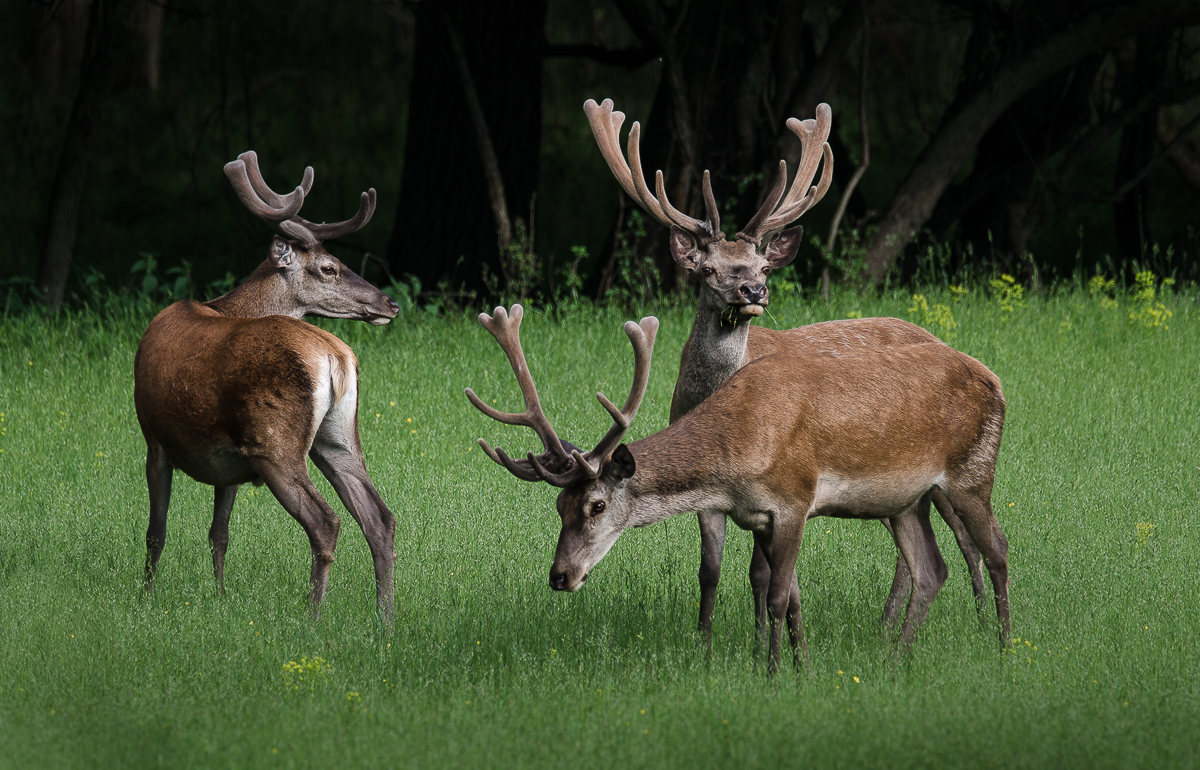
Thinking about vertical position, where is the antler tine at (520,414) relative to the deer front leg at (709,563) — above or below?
above

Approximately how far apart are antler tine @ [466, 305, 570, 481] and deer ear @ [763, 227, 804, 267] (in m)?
1.76

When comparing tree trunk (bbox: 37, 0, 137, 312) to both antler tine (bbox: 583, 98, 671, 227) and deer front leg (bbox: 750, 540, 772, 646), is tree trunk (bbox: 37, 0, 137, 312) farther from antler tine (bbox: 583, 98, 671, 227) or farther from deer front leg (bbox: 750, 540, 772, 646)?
deer front leg (bbox: 750, 540, 772, 646)

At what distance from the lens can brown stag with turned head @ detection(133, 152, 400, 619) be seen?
6.20 metres

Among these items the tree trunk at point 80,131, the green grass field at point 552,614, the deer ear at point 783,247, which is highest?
the tree trunk at point 80,131

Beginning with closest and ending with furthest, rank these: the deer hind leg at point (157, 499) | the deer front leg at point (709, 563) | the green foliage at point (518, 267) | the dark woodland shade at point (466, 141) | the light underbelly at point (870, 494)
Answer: the light underbelly at point (870, 494) < the deer front leg at point (709, 563) < the deer hind leg at point (157, 499) < the green foliage at point (518, 267) < the dark woodland shade at point (466, 141)

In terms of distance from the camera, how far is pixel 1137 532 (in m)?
7.54

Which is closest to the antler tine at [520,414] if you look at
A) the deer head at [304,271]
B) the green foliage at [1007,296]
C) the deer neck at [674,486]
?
the deer neck at [674,486]

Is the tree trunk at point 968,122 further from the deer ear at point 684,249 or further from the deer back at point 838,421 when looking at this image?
the deer back at point 838,421

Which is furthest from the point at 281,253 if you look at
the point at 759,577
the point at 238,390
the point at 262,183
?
the point at 759,577

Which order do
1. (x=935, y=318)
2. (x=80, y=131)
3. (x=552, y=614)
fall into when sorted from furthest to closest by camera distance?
(x=80, y=131) < (x=935, y=318) < (x=552, y=614)

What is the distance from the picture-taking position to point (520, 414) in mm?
5457

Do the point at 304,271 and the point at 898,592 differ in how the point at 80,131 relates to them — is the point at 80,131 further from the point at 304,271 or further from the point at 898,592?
the point at 898,592

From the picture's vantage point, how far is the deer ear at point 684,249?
6609 millimetres

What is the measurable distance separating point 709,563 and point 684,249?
150 centimetres
